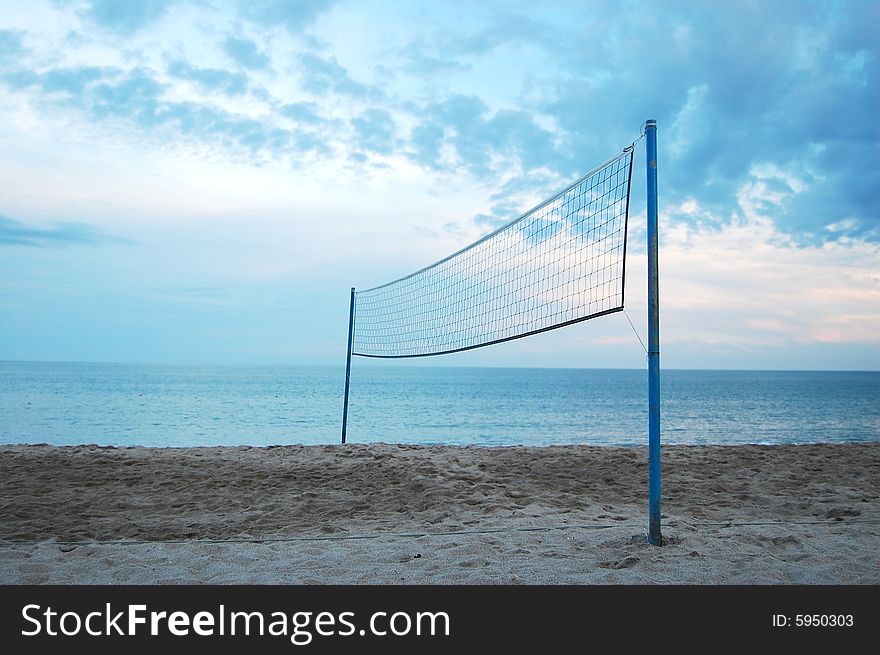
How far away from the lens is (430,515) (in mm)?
5410

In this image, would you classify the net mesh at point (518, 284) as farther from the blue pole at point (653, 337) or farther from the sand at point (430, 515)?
the sand at point (430, 515)

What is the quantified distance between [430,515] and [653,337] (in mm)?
2479

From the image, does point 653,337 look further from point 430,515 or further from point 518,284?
point 518,284

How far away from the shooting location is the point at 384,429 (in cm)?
2280

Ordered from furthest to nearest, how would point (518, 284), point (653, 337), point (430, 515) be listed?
point (518, 284), point (430, 515), point (653, 337)

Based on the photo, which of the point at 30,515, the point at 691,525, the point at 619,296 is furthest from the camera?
the point at 30,515

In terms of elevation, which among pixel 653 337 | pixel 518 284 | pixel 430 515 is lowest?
pixel 430 515

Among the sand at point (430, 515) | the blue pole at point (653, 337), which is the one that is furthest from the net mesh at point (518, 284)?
the sand at point (430, 515)

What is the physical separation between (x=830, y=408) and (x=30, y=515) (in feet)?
133

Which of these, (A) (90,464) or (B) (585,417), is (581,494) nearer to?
(A) (90,464)

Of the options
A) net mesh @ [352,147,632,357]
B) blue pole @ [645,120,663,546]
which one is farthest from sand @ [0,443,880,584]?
net mesh @ [352,147,632,357]

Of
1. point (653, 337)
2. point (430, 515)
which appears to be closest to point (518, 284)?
point (430, 515)

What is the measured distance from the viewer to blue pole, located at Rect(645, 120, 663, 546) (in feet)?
13.3

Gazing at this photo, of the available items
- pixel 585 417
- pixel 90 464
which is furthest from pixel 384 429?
pixel 90 464
